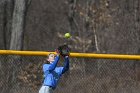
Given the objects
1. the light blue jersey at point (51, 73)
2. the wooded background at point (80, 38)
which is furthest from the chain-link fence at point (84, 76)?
the light blue jersey at point (51, 73)

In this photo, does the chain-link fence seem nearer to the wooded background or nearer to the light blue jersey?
the wooded background

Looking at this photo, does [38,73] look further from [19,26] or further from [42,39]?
[42,39]

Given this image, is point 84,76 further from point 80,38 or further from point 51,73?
point 80,38

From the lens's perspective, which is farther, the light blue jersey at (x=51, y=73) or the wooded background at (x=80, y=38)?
the wooded background at (x=80, y=38)

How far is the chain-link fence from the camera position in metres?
10.5

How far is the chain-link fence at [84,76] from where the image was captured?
10531mm

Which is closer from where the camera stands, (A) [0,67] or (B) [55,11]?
(A) [0,67]

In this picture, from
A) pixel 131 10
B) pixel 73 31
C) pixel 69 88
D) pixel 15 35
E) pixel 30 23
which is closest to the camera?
pixel 69 88

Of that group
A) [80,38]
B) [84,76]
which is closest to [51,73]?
[84,76]

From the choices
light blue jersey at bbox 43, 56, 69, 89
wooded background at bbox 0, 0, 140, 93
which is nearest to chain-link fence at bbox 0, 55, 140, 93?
wooded background at bbox 0, 0, 140, 93

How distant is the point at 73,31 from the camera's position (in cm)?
2725

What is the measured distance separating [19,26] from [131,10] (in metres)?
5.83

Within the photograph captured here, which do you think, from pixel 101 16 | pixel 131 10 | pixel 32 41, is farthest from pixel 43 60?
pixel 32 41

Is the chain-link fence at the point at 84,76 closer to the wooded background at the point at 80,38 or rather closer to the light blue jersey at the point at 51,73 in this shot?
the wooded background at the point at 80,38
